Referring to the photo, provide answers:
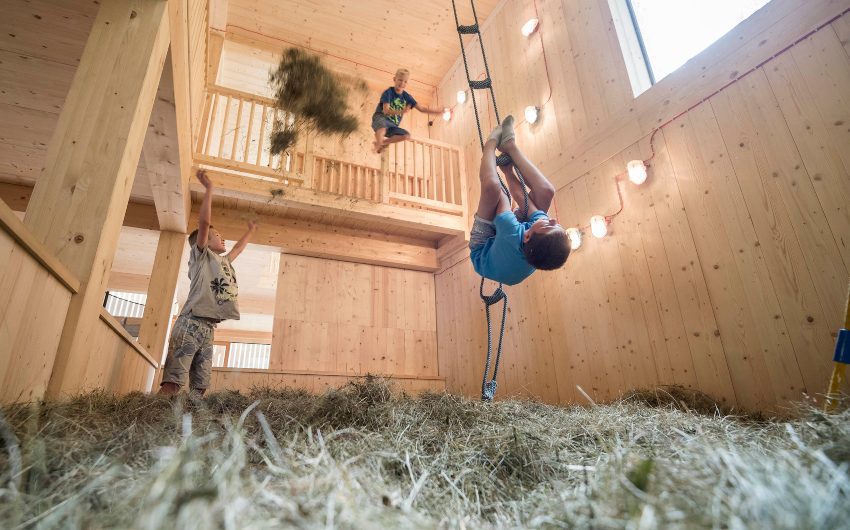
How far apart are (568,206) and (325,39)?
4.81 metres

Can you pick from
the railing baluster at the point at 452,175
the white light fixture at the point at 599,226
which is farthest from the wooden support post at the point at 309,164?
the white light fixture at the point at 599,226

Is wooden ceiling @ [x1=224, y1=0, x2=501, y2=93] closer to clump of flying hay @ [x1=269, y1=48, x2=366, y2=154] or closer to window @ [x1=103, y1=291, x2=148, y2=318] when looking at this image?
clump of flying hay @ [x1=269, y1=48, x2=366, y2=154]

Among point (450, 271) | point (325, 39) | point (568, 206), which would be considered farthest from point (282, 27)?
point (568, 206)

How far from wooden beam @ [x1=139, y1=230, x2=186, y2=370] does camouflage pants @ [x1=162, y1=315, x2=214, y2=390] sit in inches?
38.7

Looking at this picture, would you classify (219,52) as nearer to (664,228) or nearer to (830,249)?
(664,228)

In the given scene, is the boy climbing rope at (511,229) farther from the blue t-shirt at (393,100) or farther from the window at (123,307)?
the window at (123,307)

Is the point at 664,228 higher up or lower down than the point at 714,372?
higher up

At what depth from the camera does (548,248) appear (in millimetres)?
2170

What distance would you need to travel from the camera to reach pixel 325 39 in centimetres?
632

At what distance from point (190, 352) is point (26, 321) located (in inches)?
83.8

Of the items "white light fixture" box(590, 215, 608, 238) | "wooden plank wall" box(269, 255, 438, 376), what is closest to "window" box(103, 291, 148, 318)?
"wooden plank wall" box(269, 255, 438, 376)

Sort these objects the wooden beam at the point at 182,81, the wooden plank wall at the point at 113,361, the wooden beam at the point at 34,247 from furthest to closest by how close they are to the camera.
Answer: the wooden beam at the point at 182,81 < the wooden plank wall at the point at 113,361 < the wooden beam at the point at 34,247

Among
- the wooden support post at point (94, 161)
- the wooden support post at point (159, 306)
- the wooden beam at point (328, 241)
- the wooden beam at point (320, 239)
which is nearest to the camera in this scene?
the wooden support post at point (94, 161)

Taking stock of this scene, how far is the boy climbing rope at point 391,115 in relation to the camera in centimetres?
472
